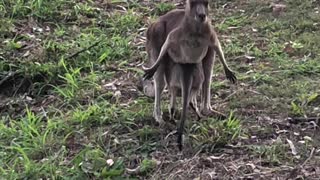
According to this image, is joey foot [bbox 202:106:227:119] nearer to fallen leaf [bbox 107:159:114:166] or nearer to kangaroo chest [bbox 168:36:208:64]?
kangaroo chest [bbox 168:36:208:64]

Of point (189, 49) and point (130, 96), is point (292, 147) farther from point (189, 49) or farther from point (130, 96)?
point (130, 96)

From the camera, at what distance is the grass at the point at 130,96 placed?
15.9 ft

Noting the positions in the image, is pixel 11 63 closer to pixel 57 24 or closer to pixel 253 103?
pixel 57 24

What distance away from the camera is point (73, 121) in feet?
18.0

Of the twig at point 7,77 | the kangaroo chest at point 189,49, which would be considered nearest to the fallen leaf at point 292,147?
the kangaroo chest at point 189,49

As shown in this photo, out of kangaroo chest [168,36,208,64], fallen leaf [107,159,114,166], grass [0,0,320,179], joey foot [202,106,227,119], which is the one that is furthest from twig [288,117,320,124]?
fallen leaf [107,159,114,166]

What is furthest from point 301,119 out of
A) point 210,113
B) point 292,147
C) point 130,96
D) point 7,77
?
point 7,77

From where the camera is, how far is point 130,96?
6.01 meters

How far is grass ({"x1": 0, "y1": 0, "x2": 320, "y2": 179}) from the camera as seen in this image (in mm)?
4859

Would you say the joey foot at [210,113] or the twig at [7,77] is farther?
the twig at [7,77]

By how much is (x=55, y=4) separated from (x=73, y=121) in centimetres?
271

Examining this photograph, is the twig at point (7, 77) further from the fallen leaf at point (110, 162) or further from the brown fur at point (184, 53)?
the fallen leaf at point (110, 162)

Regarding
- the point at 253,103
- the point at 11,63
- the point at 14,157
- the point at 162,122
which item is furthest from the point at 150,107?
the point at 11,63

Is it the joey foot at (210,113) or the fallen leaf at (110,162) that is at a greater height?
the joey foot at (210,113)
